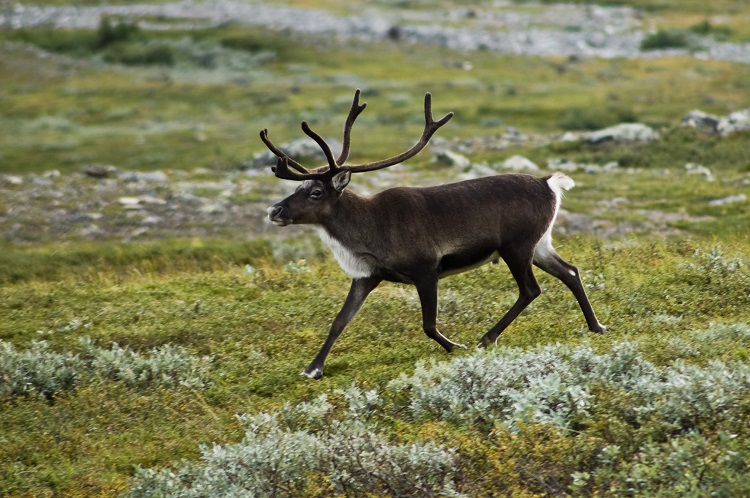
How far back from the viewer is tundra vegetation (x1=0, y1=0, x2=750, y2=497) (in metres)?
8.07

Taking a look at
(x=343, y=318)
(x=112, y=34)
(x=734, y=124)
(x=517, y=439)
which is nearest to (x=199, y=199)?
(x=343, y=318)

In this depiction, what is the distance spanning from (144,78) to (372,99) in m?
16.3

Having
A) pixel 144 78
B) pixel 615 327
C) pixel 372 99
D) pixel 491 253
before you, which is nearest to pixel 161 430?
pixel 491 253

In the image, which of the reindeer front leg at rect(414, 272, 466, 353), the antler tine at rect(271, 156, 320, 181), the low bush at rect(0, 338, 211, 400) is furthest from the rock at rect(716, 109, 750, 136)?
the low bush at rect(0, 338, 211, 400)

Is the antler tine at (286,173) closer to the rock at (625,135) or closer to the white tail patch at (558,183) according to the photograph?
the white tail patch at (558,183)

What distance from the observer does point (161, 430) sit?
9.80 meters

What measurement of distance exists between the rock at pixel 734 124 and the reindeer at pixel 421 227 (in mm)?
20991

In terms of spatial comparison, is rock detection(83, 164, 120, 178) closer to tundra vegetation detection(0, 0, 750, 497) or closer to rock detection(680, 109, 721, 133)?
tundra vegetation detection(0, 0, 750, 497)

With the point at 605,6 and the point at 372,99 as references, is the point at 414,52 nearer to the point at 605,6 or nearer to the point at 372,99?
the point at 372,99

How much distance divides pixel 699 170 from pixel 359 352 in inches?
709

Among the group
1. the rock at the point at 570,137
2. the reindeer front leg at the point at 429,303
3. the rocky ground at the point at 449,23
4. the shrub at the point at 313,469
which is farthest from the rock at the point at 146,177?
the rocky ground at the point at 449,23

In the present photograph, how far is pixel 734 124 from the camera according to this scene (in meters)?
30.6

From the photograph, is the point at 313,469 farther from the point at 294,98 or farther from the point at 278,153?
the point at 294,98

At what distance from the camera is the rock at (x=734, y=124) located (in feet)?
99.6
